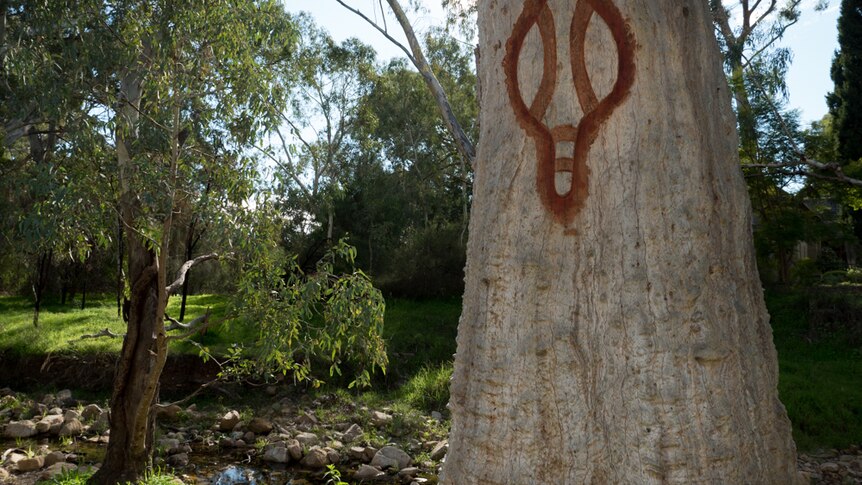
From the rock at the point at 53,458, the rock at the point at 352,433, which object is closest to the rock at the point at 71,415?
the rock at the point at 53,458

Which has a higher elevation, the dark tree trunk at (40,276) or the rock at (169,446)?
the dark tree trunk at (40,276)

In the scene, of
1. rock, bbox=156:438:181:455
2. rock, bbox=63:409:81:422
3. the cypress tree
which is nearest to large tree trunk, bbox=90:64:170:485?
rock, bbox=156:438:181:455

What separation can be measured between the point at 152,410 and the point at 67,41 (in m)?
2.87

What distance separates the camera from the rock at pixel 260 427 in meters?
8.73

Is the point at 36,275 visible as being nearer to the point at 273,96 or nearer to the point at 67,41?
the point at 67,41

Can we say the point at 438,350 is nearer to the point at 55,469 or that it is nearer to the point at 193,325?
the point at 55,469

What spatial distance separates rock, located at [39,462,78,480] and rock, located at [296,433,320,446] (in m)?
2.16

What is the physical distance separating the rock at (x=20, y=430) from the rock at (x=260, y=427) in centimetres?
233

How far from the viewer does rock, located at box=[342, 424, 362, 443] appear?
27.4ft

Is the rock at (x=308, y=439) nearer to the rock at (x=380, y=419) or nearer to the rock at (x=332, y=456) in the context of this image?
the rock at (x=332, y=456)

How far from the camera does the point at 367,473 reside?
23.4 feet

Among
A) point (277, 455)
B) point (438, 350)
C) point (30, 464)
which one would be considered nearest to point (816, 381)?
point (438, 350)

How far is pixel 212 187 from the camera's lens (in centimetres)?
540

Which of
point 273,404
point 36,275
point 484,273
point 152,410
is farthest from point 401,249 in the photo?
point 484,273
